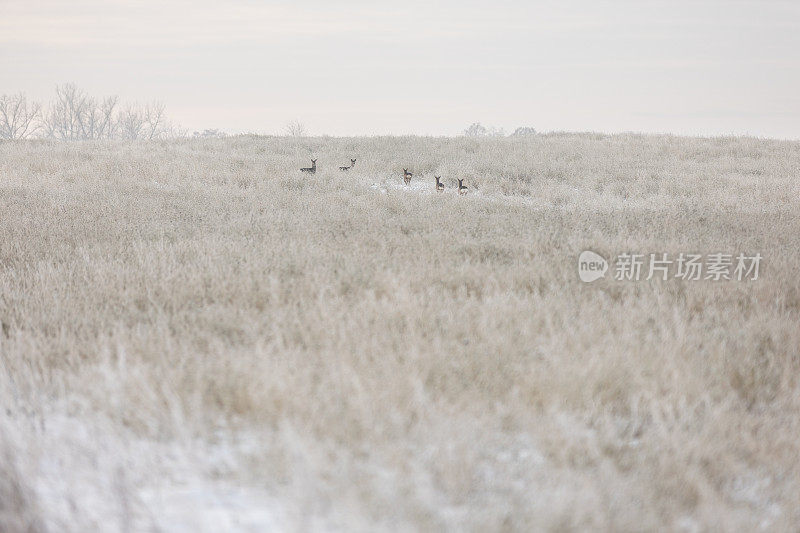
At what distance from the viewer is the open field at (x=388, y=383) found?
2.33 meters

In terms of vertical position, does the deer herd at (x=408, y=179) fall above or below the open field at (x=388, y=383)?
above

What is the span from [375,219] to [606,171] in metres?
8.31

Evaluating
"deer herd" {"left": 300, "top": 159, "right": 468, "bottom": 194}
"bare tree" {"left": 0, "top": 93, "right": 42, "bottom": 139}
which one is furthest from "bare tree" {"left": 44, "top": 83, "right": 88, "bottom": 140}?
"deer herd" {"left": 300, "top": 159, "right": 468, "bottom": 194}

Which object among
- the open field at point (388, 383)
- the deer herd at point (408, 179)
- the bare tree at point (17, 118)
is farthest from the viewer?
the bare tree at point (17, 118)

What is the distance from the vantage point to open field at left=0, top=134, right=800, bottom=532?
2.33 m

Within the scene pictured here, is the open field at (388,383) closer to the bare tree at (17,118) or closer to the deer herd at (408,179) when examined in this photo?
the deer herd at (408,179)

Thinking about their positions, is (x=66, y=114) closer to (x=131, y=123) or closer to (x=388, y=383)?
(x=131, y=123)

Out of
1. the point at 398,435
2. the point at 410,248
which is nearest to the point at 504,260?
the point at 410,248

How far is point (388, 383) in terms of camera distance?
3055mm

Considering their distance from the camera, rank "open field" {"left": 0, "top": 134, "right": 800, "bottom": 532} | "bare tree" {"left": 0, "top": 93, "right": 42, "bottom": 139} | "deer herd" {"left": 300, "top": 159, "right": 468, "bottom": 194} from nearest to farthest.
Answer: "open field" {"left": 0, "top": 134, "right": 800, "bottom": 532}, "deer herd" {"left": 300, "top": 159, "right": 468, "bottom": 194}, "bare tree" {"left": 0, "top": 93, "right": 42, "bottom": 139}

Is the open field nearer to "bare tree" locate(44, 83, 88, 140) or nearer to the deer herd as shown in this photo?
the deer herd

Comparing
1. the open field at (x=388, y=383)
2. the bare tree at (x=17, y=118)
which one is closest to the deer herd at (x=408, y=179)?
the open field at (x=388, y=383)

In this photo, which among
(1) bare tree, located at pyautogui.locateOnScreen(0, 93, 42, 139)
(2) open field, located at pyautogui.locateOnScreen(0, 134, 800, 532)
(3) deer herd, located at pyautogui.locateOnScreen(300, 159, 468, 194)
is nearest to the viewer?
(2) open field, located at pyautogui.locateOnScreen(0, 134, 800, 532)

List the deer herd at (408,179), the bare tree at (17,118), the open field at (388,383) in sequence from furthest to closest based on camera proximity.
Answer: the bare tree at (17,118)
the deer herd at (408,179)
the open field at (388,383)
